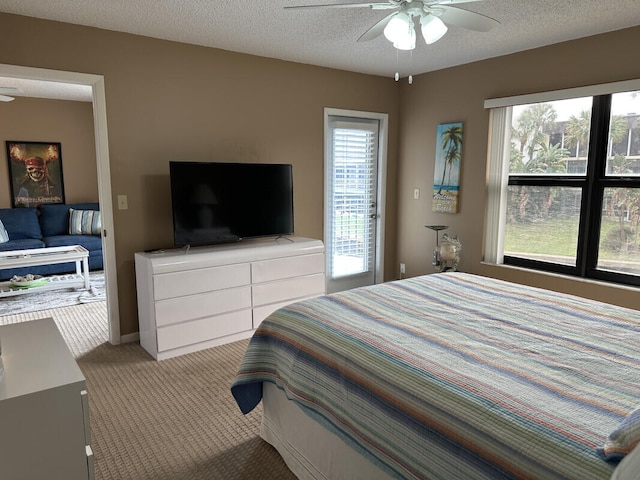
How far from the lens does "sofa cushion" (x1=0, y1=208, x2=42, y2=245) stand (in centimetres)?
602

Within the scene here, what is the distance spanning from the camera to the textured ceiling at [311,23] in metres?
2.83

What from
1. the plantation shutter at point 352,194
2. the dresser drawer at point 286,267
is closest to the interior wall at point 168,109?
the plantation shutter at point 352,194

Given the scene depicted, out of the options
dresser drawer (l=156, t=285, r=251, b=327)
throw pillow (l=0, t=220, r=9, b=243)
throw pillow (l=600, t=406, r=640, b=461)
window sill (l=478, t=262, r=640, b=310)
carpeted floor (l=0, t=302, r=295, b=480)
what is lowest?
carpeted floor (l=0, t=302, r=295, b=480)

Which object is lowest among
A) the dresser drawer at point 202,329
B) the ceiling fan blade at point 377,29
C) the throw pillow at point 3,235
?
the dresser drawer at point 202,329

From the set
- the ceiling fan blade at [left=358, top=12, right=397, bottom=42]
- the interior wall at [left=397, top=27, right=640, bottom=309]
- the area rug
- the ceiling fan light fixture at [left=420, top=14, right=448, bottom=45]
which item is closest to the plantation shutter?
the interior wall at [left=397, top=27, right=640, bottom=309]

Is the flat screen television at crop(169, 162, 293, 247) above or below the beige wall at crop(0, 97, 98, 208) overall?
below

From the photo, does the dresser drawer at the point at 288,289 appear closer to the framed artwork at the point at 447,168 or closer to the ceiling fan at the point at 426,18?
the framed artwork at the point at 447,168

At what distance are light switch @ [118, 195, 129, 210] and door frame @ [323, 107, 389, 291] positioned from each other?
1.97 m

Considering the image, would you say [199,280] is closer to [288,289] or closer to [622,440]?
[288,289]

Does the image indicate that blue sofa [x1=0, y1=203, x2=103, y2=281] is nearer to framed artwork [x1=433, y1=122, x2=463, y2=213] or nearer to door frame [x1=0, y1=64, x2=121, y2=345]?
door frame [x1=0, y1=64, x2=121, y2=345]

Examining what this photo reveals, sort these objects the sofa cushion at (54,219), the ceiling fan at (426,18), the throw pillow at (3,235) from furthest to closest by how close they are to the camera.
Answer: the sofa cushion at (54,219), the throw pillow at (3,235), the ceiling fan at (426,18)

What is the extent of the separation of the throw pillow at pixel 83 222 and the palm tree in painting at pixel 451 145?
16.1 ft

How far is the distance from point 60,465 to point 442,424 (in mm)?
1272

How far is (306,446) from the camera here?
197 cm
